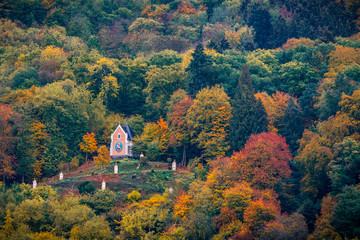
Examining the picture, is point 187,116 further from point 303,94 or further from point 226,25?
point 226,25

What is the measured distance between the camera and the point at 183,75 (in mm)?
69688

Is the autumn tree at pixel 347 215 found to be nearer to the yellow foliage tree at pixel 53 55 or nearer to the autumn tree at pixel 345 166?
the autumn tree at pixel 345 166

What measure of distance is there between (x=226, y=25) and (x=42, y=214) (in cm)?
4908

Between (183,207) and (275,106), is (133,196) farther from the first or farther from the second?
(275,106)

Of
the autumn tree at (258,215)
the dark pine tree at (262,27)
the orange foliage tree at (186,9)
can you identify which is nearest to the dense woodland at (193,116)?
the autumn tree at (258,215)

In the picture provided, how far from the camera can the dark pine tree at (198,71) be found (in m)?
66.6

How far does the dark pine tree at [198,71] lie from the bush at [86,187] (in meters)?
17.2

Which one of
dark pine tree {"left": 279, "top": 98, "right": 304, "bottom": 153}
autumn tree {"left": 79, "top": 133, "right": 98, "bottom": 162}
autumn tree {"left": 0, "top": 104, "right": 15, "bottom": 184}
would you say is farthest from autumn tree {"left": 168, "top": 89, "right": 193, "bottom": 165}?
autumn tree {"left": 0, "top": 104, "right": 15, "bottom": 184}

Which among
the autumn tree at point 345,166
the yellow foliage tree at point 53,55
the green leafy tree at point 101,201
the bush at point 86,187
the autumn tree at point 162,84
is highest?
the yellow foliage tree at point 53,55

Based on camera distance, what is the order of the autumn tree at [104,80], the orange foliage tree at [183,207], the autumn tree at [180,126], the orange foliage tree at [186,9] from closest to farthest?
the orange foliage tree at [183,207]
the autumn tree at [180,126]
the autumn tree at [104,80]
the orange foliage tree at [186,9]

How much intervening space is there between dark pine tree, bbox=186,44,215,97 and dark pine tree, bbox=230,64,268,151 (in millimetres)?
7859

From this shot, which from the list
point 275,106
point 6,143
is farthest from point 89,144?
point 275,106

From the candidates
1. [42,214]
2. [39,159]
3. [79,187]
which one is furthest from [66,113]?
[42,214]

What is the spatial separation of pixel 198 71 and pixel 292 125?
44.7ft
